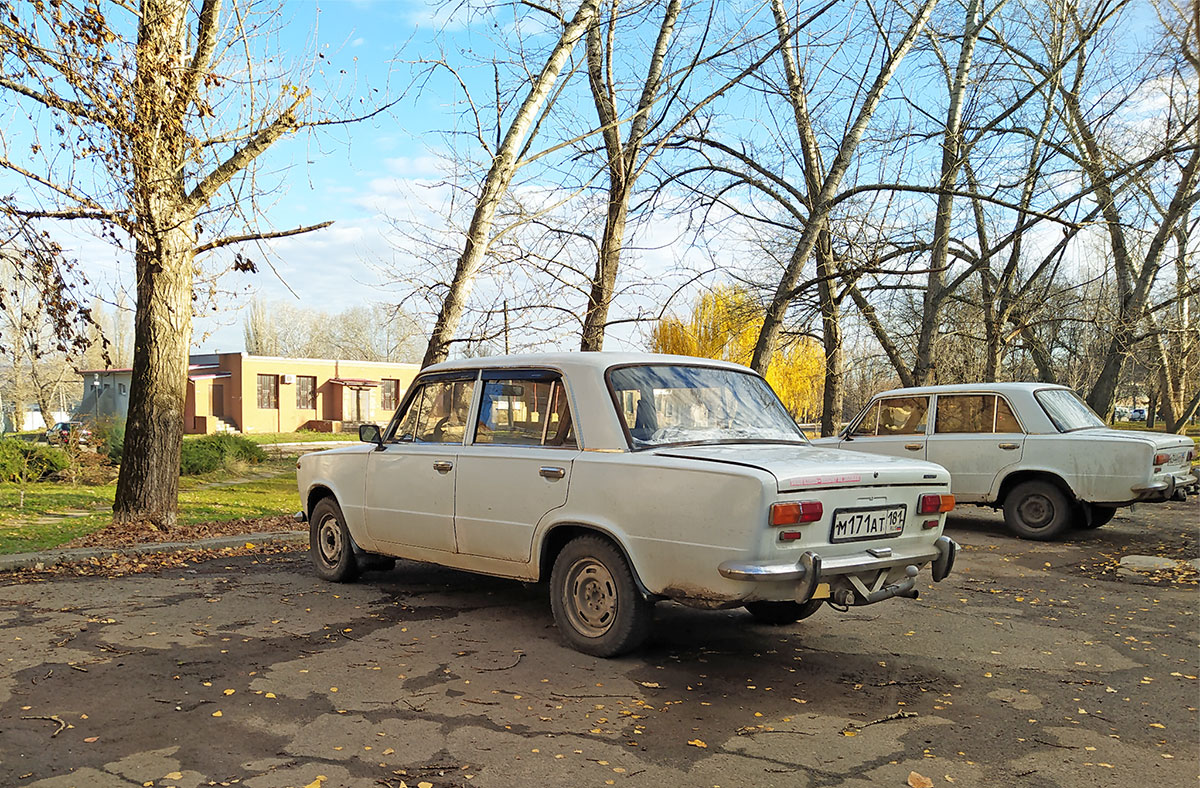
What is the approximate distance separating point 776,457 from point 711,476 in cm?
52

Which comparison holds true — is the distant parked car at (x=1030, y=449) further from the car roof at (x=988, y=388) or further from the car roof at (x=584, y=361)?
the car roof at (x=584, y=361)

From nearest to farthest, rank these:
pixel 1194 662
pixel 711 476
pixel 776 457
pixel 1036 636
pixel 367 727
Answer: pixel 367 727 < pixel 711 476 < pixel 776 457 < pixel 1194 662 < pixel 1036 636

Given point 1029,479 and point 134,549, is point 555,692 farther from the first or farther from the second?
point 1029,479

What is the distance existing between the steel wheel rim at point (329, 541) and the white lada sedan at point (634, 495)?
48 centimetres

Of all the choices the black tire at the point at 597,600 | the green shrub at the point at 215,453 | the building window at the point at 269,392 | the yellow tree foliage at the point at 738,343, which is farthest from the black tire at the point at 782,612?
the building window at the point at 269,392

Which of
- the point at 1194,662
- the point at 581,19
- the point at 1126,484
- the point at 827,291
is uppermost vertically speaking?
the point at 581,19

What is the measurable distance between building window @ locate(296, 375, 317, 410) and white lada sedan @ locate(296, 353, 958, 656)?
151 feet

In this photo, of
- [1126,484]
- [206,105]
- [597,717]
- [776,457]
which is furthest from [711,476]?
[1126,484]

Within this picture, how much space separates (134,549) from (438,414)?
421cm

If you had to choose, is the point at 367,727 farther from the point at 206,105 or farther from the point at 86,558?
the point at 206,105

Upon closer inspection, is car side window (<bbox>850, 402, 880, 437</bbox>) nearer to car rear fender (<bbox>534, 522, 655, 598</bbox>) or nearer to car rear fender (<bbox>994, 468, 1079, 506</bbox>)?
car rear fender (<bbox>994, 468, 1079, 506</bbox>)

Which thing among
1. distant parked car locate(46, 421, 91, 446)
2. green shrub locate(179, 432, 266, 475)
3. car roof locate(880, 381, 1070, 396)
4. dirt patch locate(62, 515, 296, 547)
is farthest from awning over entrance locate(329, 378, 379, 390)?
car roof locate(880, 381, 1070, 396)

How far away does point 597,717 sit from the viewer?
13.9 ft

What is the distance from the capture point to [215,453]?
68.0 feet
